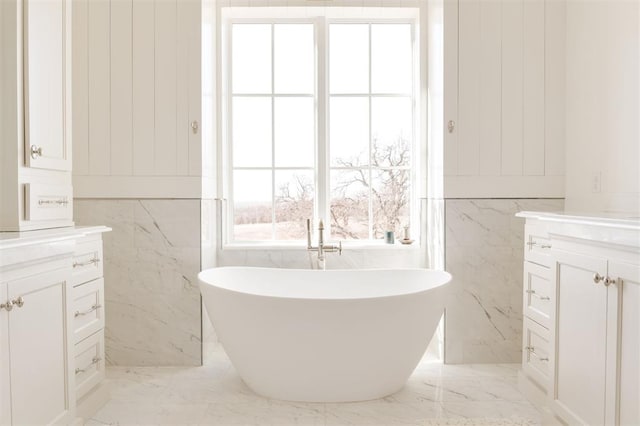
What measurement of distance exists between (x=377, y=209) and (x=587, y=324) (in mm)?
1766

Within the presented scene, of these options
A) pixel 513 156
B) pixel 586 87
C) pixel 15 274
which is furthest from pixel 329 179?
pixel 15 274

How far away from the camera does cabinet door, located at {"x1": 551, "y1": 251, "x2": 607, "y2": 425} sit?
5.10 ft

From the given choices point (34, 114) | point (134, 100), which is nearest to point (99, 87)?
point (134, 100)

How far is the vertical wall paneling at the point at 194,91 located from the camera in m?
2.74

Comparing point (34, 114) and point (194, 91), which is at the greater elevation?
point (194, 91)

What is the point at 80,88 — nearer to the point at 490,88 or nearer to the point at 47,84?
the point at 47,84

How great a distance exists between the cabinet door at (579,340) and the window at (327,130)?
151 centimetres

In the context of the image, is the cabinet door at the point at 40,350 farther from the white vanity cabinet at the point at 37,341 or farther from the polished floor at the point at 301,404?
the polished floor at the point at 301,404

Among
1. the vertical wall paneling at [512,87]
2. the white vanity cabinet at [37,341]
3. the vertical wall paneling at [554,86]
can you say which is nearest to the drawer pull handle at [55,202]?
the white vanity cabinet at [37,341]

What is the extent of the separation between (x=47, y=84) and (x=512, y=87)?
2491 mm

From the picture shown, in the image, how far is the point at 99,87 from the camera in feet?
9.03

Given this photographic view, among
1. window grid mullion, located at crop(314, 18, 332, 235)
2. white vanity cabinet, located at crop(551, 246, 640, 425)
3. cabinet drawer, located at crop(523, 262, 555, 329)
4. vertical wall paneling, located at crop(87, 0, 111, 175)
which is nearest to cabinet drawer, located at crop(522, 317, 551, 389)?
cabinet drawer, located at crop(523, 262, 555, 329)

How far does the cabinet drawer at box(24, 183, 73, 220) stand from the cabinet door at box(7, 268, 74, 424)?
0.94ft

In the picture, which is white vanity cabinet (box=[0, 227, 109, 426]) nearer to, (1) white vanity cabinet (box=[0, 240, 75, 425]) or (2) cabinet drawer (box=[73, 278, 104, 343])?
(1) white vanity cabinet (box=[0, 240, 75, 425])
